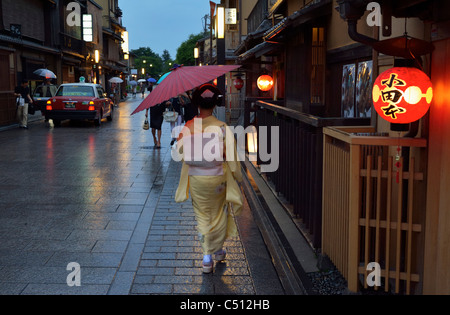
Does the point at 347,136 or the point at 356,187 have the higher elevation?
the point at 347,136

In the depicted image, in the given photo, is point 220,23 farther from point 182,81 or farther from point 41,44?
point 182,81

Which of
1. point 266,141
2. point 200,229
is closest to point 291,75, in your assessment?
point 266,141

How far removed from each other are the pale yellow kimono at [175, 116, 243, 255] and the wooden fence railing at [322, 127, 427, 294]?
111 cm

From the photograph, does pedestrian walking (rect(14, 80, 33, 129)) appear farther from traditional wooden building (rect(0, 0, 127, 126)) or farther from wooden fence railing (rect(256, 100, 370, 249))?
wooden fence railing (rect(256, 100, 370, 249))

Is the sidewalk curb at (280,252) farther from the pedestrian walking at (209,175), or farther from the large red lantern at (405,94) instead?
the large red lantern at (405,94)

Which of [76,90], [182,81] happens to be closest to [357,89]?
[182,81]

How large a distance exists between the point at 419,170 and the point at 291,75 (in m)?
6.07

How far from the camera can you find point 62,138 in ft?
54.6

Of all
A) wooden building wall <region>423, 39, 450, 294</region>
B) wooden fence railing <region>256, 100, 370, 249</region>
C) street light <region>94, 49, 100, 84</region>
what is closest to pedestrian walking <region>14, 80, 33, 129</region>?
wooden fence railing <region>256, 100, 370, 249</region>

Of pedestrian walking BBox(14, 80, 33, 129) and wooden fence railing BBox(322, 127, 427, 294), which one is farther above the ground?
pedestrian walking BBox(14, 80, 33, 129)

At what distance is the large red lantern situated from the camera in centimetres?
377

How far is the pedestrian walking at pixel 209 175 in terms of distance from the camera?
4984 millimetres

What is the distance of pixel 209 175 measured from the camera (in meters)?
5.01

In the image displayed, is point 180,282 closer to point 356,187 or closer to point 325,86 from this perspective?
point 356,187
